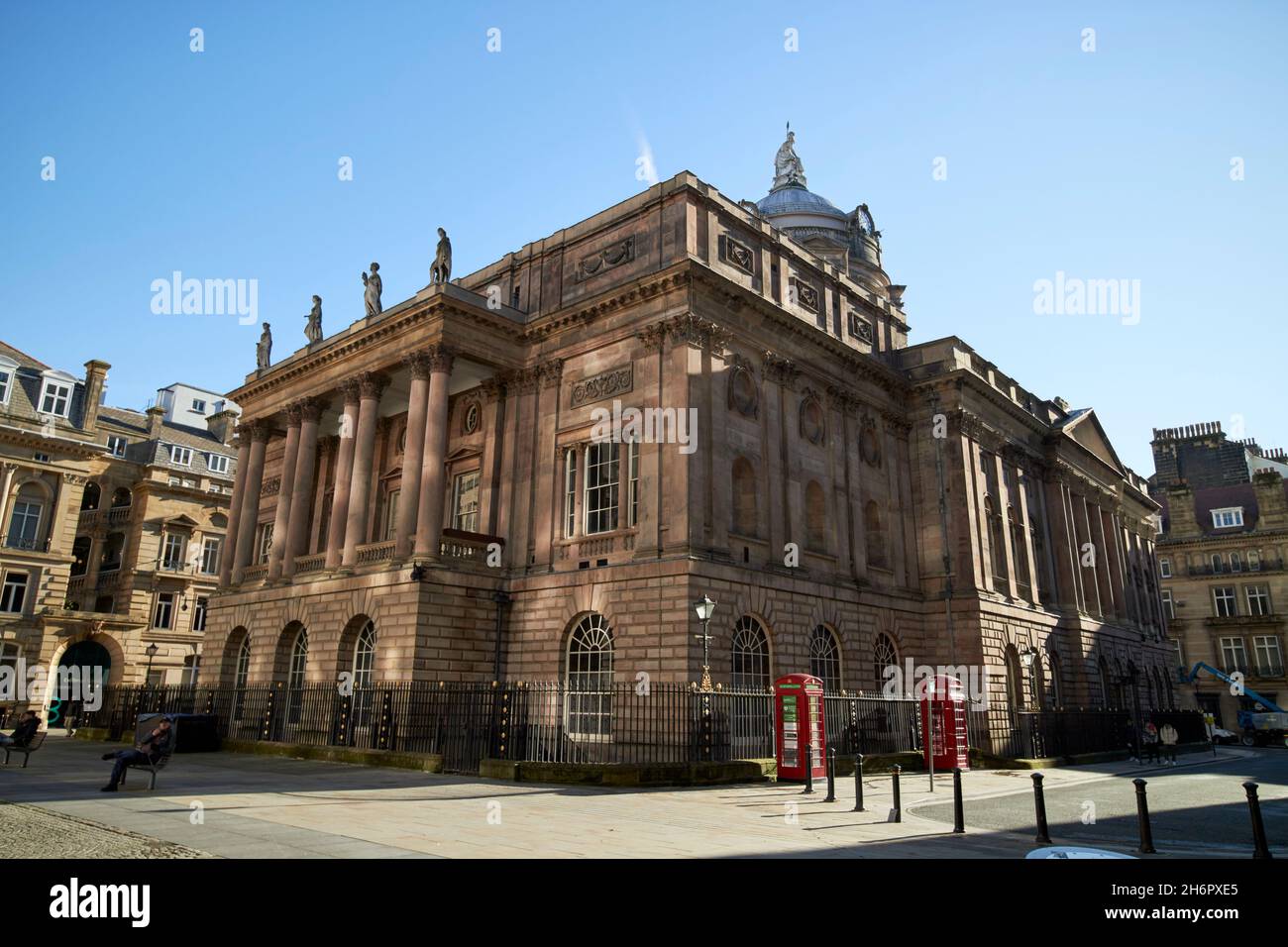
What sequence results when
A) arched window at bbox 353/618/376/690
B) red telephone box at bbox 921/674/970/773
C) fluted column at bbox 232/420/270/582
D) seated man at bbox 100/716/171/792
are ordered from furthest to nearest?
fluted column at bbox 232/420/270/582, arched window at bbox 353/618/376/690, red telephone box at bbox 921/674/970/773, seated man at bbox 100/716/171/792

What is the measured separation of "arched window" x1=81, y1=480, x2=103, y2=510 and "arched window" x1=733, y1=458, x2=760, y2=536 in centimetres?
4087

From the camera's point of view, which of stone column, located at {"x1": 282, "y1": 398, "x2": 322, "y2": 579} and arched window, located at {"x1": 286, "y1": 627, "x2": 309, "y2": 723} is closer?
arched window, located at {"x1": 286, "y1": 627, "x2": 309, "y2": 723}

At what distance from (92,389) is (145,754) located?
37.8 metres

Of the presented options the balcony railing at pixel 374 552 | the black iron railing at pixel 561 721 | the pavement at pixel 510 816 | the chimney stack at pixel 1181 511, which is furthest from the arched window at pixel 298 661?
the chimney stack at pixel 1181 511

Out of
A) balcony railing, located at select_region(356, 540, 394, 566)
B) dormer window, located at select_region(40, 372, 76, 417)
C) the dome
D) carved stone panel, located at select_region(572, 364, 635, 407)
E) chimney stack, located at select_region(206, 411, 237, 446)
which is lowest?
balcony railing, located at select_region(356, 540, 394, 566)

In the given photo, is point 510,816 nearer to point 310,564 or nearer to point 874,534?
point 310,564

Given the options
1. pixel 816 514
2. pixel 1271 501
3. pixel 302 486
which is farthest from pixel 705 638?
pixel 1271 501

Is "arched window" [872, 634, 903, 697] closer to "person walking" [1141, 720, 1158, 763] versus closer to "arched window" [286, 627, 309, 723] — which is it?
"person walking" [1141, 720, 1158, 763]

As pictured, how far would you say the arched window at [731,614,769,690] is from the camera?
2385cm

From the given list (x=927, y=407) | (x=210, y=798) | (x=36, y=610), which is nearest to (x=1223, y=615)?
(x=927, y=407)

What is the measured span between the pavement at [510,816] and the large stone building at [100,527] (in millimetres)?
25361

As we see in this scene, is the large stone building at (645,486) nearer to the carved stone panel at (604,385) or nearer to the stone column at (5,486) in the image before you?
the carved stone panel at (604,385)

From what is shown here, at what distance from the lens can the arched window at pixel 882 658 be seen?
29.5m

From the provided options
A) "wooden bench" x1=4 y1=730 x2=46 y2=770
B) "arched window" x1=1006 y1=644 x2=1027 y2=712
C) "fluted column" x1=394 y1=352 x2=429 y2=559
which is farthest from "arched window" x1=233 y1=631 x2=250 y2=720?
"arched window" x1=1006 y1=644 x2=1027 y2=712
